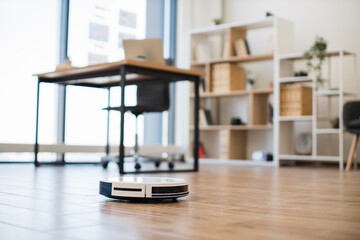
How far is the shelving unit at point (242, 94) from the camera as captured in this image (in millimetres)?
5566

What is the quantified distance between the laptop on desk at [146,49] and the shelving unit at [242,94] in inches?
77.7

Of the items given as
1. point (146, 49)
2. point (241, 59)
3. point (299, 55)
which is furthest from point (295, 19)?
point (146, 49)

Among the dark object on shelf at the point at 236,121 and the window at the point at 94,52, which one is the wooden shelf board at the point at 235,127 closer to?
the dark object on shelf at the point at 236,121

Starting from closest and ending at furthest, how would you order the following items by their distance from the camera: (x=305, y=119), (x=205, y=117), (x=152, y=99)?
1. (x=152, y=99)
2. (x=305, y=119)
3. (x=205, y=117)

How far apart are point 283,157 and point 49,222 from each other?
4.37 meters

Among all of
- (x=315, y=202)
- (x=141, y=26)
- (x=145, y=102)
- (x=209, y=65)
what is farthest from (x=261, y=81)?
(x=315, y=202)

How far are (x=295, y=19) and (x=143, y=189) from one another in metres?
5.03

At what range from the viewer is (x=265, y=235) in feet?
3.42

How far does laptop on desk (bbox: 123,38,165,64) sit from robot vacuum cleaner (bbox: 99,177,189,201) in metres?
2.29

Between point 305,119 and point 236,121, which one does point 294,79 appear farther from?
point 236,121

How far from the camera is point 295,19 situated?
20.0 feet

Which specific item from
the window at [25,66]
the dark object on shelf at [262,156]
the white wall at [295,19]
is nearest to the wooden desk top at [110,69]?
the window at [25,66]

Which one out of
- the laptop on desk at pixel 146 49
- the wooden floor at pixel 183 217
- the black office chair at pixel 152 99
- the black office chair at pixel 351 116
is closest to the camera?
the wooden floor at pixel 183 217

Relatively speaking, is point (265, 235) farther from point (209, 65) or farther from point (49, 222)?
point (209, 65)
